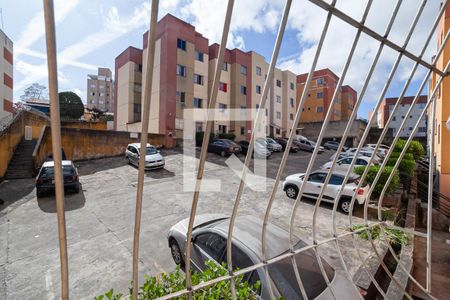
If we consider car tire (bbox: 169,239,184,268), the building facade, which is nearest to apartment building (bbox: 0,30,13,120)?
car tire (bbox: 169,239,184,268)

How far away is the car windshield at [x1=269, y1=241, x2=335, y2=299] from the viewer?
2.98m

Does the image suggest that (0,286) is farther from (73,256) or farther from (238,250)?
(238,250)

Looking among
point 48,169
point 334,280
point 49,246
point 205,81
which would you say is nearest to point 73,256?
point 49,246

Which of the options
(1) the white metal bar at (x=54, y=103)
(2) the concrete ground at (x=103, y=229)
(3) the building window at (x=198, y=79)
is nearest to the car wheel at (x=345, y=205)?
(2) the concrete ground at (x=103, y=229)

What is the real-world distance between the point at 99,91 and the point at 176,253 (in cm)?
7493

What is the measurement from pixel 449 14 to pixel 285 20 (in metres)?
13.1

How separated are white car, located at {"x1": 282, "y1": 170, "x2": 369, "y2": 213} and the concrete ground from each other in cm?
38

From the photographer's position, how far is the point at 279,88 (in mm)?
34969

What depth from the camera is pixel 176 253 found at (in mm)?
4844

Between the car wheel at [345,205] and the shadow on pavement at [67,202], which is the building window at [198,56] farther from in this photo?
the car wheel at [345,205]

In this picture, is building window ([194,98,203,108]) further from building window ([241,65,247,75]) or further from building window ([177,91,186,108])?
building window ([241,65,247,75])

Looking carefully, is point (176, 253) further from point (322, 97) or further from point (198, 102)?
point (322, 97)

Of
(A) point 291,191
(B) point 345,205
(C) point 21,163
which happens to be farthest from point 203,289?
(C) point 21,163

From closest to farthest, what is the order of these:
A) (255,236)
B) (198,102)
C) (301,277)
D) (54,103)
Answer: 1. (54,103)
2. (301,277)
3. (255,236)
4. (198,102)
